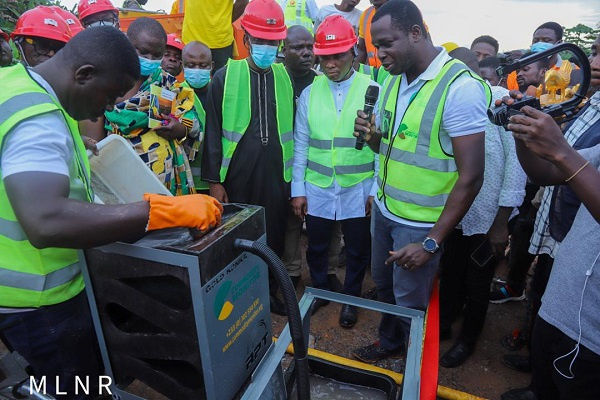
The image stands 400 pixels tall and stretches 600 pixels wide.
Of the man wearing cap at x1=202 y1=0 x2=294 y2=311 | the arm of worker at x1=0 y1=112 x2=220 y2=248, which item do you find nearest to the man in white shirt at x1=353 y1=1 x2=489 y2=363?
the man wearing cap at x1=202 y1=0 x2=294 y2=311

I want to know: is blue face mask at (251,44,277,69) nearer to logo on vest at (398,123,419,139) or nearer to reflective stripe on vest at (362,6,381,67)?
logo on vest at (398,123,419,139)

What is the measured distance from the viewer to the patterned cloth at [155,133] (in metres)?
2.66

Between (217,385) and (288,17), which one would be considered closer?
(217,385)

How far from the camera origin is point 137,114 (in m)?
2.67

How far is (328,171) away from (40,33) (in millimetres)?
2146

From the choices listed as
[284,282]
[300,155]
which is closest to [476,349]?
[300,155]

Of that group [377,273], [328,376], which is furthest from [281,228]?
[328,376]

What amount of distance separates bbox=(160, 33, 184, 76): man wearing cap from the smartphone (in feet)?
9.79

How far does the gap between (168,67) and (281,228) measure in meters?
1.81

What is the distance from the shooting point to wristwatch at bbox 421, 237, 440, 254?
86.9 inches

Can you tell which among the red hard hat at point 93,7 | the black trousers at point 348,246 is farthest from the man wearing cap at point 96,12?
the black trousers at point 348,246

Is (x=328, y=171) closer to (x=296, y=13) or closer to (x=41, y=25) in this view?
(x=41, y=25)

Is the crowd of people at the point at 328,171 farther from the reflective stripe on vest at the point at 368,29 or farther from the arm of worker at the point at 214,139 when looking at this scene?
the reflective stripe on vest at the point at 368,29

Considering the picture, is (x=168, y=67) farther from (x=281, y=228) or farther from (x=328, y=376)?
(x=328, y=376)
